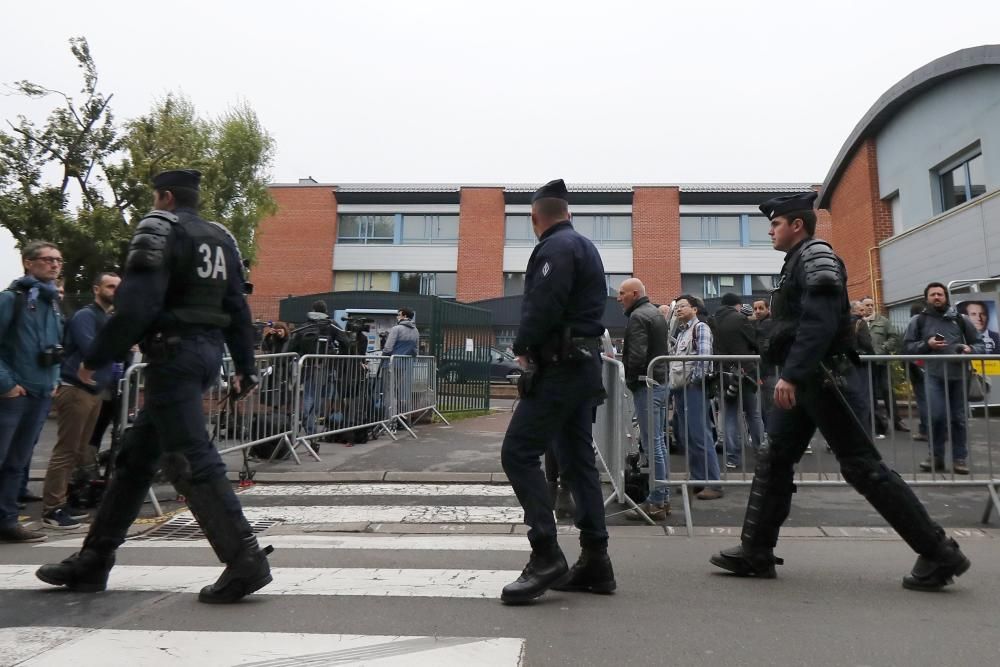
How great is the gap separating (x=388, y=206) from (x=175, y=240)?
35.6 m

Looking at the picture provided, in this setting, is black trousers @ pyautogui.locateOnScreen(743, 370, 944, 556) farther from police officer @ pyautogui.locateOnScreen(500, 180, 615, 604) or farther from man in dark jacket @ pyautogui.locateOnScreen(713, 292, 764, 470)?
man in dark jacket @ pyautogui.locateOnScreen(713, 292, 764, 470)

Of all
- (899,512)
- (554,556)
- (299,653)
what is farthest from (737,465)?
(299,653)

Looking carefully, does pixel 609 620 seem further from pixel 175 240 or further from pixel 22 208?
pixel 22 208

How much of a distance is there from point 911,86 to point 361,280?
1109 inches

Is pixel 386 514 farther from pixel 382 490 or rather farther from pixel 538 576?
pixel 538 576

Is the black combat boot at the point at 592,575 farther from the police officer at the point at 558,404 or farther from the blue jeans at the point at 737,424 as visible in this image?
the blue jeans at the point at 737,424

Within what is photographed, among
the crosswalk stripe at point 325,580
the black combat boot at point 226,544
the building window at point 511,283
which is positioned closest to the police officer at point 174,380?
the black combat boot at point 226,544

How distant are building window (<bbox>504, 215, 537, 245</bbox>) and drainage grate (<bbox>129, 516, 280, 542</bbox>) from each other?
32642 millimetres

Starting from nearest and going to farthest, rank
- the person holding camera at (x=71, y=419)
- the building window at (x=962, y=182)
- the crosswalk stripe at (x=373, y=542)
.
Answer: the crosswalk stripe at (x=373, y=542) < the person holding camera at (x=71, y=419) < the building window at (x=962, y=182)

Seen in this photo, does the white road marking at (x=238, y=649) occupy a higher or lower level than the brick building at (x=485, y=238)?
lower

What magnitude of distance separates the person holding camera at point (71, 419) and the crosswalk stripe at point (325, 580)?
1.33 metres

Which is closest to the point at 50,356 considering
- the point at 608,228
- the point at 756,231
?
the point at 608,228

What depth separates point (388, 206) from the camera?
37.8 meters

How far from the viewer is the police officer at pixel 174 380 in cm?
304
